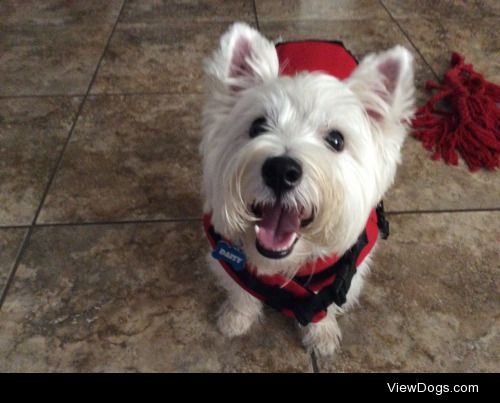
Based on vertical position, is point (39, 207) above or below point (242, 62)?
below

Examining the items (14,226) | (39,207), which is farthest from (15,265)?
(39,207)

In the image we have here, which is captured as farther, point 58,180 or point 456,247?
point 58,180

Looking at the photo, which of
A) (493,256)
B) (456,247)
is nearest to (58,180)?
(456,247)

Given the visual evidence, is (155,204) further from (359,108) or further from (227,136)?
(359,108)

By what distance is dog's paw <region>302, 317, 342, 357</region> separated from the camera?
71.8 inches

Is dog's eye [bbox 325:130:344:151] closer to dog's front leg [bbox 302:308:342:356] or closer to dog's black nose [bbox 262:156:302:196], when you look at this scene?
dog's black nose [bbox 262:156:302:196]

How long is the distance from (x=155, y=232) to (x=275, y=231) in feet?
3.38

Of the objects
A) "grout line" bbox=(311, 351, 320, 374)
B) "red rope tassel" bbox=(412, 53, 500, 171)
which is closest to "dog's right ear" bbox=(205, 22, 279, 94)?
"grout line" bbox=(311, 351, 320, 374)

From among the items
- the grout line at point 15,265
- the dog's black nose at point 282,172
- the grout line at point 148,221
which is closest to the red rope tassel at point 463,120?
the grout line at point 148,221

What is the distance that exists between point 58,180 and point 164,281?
959mm

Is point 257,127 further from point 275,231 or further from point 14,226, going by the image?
point 14,226

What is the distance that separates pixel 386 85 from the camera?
1.48 meters

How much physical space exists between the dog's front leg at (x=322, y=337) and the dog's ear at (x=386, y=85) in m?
0.83

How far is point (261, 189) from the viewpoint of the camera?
131cm
